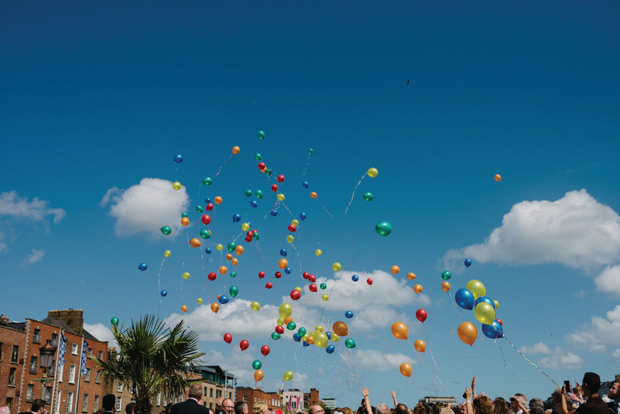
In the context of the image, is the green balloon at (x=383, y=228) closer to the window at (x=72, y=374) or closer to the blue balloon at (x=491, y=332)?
the blue balloon at (x=491, y=332)

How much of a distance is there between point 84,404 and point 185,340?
35529 millimetres

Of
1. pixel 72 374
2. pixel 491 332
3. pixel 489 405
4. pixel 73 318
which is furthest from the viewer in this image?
pixel 73 318

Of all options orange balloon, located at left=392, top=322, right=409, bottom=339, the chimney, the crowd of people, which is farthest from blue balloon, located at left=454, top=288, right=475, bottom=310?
the chimney

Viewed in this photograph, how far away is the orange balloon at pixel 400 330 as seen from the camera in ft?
43.4

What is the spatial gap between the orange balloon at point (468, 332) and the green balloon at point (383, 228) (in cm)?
401

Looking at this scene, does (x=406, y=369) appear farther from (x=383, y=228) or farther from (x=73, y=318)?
(x=73, y=318)

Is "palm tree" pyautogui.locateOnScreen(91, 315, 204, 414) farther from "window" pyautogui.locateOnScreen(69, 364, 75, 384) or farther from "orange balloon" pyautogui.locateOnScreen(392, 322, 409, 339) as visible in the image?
"window" pyautogui.locateOnScreen(69, 364, 75, 384)

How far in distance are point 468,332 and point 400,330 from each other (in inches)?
70.4

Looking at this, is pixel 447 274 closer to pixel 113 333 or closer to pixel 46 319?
pixel 113 333

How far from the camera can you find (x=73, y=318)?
47531mm

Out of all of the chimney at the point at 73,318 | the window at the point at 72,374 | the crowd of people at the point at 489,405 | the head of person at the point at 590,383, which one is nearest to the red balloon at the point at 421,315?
the crowd of people at the point at 489,405

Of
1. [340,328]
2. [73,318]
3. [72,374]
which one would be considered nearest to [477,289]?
[340,328]

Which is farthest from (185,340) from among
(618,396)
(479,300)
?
(618,396)

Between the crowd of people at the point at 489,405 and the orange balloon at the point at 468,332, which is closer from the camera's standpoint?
the crowd of people at the point at 489,405
